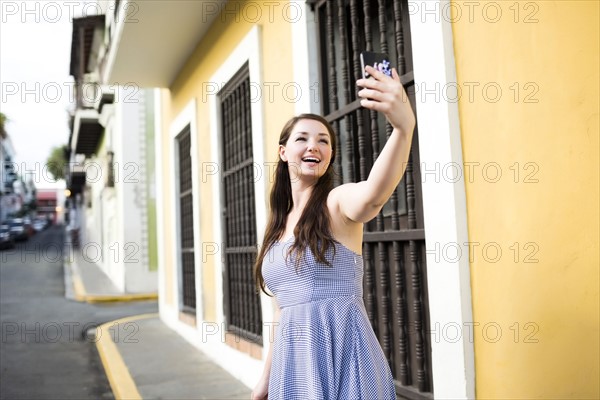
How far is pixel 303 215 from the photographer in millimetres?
1810

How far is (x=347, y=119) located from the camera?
3561 mm

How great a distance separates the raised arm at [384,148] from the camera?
4.64ft

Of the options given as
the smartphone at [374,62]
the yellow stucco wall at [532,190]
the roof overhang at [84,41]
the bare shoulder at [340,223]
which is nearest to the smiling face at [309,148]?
the bare shoulder at [340,223]

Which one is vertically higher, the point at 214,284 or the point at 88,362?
the point at 214,284

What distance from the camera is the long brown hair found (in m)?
1.75

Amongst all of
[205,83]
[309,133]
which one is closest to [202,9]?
[205,83]

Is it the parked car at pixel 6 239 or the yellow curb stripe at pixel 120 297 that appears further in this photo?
the parked car at pixel 6 239

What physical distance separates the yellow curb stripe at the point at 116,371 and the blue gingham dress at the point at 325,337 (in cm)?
343

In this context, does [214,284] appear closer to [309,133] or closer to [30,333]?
[30,333]

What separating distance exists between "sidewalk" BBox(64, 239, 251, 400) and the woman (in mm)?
3135

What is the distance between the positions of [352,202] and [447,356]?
127 cm

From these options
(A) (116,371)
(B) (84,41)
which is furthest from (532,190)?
(B) (84,41)

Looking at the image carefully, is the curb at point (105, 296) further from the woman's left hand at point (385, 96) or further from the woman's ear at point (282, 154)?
the woman's left hand at point (385, 96)

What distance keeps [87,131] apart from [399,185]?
19.3 meters
